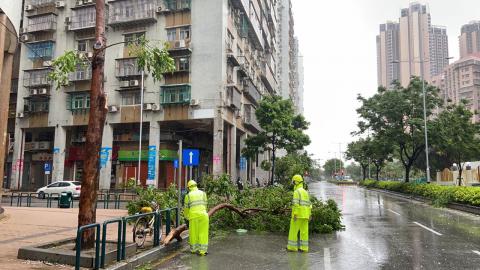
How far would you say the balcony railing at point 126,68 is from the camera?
3809cm

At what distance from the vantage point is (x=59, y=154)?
41344mm

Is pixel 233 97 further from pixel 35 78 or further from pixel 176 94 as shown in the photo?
pixel 35 78

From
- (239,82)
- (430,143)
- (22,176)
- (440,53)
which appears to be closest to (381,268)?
(430,143)

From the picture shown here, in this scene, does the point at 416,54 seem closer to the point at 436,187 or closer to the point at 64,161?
the point at 436,187

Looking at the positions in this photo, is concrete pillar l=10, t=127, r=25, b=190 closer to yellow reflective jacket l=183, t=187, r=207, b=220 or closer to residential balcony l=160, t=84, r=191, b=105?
residential balcony l=160, t=84, r=191, b=105

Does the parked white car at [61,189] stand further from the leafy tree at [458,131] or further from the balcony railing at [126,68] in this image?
the leafy tree at [458,131]

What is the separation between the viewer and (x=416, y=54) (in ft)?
132

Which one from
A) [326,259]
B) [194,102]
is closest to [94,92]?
[326,259]

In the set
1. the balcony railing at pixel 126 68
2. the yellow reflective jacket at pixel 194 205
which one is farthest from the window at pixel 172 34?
the yellow reflective jacket at pixel 194 205

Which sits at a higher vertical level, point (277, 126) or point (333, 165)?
point (277, 126)

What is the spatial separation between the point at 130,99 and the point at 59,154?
383 inches

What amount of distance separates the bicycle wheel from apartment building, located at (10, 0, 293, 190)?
25.8m

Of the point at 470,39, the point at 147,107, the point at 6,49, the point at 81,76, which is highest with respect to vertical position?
the point at 470,39

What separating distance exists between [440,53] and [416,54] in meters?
3.68
